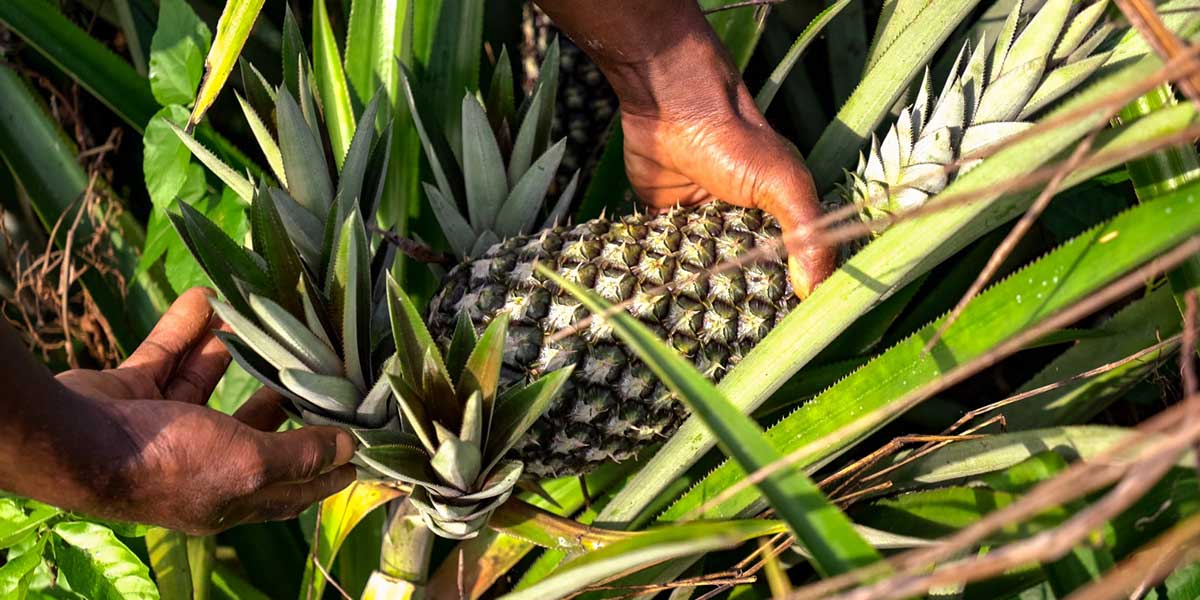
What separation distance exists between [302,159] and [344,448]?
0.34 meters

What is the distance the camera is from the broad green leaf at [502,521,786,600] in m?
0.61

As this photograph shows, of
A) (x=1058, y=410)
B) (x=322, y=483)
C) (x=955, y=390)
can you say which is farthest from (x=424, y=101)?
(x=955, y=390)

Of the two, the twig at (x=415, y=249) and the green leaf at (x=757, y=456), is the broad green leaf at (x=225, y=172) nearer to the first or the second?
the twig at (x=415, y=249)

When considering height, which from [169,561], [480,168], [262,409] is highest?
[480,168]

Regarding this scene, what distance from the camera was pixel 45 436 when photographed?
2.13ft

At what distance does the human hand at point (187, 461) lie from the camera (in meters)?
0.71

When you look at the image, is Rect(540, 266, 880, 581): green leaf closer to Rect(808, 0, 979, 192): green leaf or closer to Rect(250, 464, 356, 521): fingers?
Rect(250, 464, 356, 521): fingers

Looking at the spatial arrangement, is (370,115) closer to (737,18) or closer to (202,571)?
(737,18)

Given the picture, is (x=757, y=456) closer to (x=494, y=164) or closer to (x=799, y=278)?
(x=799, y=278)

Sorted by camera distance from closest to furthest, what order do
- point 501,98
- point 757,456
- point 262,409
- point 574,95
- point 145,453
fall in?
point 757,456 → point 145,453 → point 262,409 → point 501,98 → point 574,95

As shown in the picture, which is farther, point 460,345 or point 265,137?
point 265,137

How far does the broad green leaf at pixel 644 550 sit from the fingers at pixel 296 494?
0.24 meters

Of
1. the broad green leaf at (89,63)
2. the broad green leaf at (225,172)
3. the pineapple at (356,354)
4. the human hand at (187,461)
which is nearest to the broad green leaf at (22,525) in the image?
the human hand at (187,461)

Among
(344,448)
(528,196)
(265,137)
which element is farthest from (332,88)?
(344,448)
